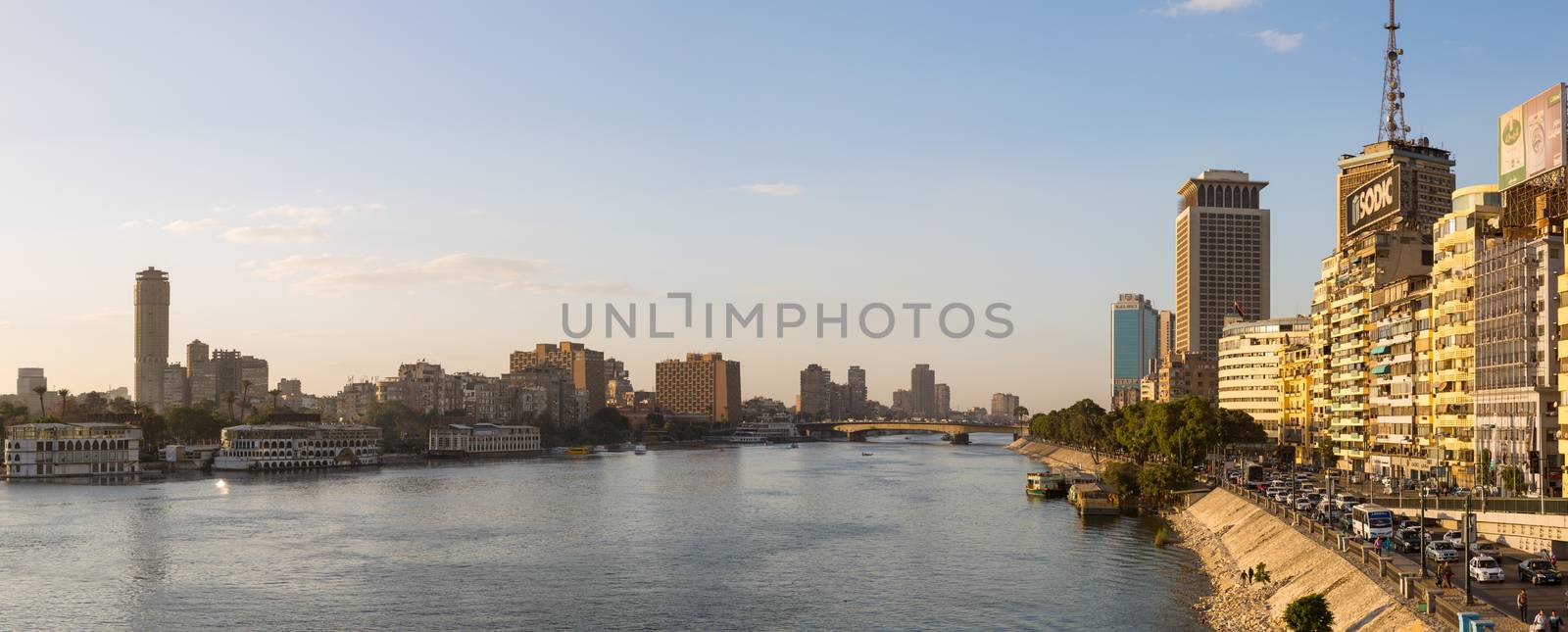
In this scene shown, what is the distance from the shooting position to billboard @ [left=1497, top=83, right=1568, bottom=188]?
8181 cm

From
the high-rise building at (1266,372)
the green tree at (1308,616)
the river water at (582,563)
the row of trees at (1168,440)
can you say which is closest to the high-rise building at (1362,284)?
the row of trees at (1168,440)

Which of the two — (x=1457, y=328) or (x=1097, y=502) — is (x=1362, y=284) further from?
(x=1097, y=502)

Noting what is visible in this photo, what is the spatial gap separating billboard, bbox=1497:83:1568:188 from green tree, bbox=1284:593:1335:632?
4826 cm

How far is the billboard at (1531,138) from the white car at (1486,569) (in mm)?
39371

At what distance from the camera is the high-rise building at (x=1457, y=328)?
94438 mm

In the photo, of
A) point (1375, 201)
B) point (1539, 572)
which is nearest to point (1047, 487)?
point (1375, 201)

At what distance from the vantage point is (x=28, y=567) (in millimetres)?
81812

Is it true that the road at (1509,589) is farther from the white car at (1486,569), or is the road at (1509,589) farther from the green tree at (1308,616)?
the green tree at (1308,616)

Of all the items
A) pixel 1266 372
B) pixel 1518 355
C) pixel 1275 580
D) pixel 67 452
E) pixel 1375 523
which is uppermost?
pixel 1518 355

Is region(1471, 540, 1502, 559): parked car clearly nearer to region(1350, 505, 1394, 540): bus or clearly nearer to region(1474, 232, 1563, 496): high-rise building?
region(1350, 505, 1394, 540): bus

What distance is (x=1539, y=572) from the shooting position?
172 ft

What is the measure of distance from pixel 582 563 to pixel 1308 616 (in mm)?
49092

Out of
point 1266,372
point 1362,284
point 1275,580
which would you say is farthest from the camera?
point 1266,372

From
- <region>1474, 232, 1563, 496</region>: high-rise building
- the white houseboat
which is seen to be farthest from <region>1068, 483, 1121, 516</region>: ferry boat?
the white houseboat
